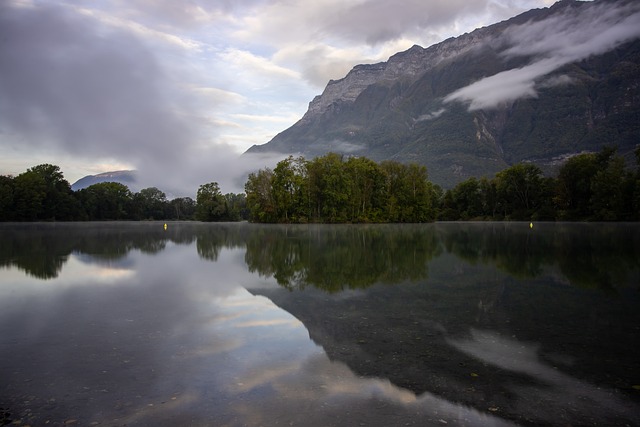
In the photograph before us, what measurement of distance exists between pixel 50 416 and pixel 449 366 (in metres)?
5.20

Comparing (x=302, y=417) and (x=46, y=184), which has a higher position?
(x=46, y=184)

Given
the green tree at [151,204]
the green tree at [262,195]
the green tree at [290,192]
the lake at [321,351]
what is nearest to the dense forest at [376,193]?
the green tree at [262,195]

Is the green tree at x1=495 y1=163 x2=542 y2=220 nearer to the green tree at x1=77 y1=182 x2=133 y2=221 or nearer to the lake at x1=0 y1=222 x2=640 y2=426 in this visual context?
the lake at x1=0 y1=222 x2=640 y2=426

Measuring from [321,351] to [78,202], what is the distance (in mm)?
138470

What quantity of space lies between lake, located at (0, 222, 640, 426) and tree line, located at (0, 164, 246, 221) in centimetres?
10605

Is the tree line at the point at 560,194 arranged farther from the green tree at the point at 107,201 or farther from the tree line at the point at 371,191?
the green tree at the point at 107,201

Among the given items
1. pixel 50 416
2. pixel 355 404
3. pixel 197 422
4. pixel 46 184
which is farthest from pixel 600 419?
pixel 46 184

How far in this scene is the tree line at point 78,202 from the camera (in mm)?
101688

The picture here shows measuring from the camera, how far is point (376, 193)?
10244 cm

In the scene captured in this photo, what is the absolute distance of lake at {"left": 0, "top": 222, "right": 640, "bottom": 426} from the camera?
5.00 metres

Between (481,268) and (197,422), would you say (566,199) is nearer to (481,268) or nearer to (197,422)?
(481,268)

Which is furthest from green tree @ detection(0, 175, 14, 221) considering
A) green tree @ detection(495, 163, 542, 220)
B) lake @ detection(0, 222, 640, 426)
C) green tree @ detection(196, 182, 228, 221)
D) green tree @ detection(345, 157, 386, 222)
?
green tree @ detection(495, 163, 542, 220)

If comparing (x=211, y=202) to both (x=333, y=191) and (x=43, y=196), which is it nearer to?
(x=43, y=196)

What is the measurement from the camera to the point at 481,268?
17.2 m
